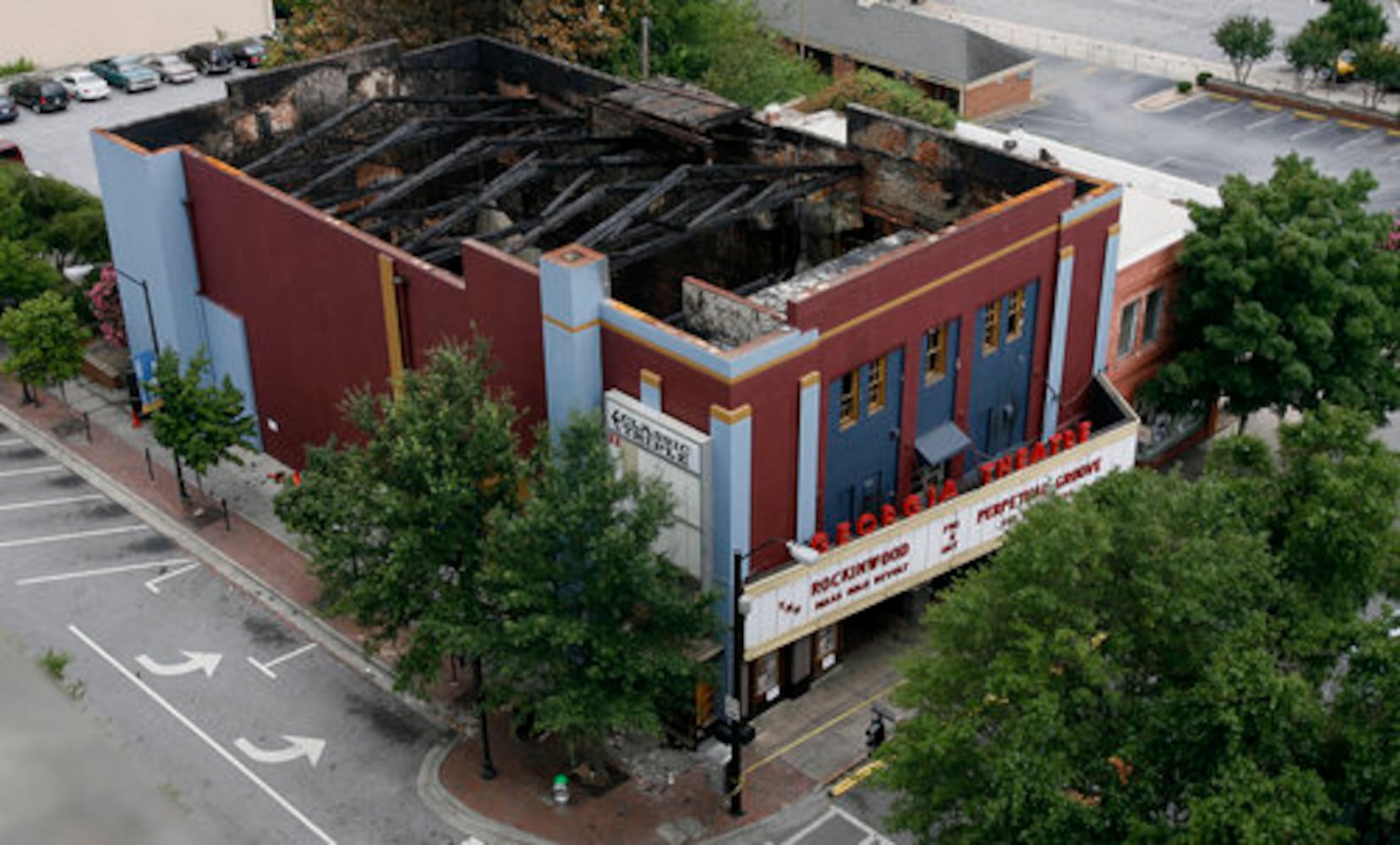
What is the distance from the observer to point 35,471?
51.6 m

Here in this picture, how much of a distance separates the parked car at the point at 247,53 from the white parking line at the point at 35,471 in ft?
144

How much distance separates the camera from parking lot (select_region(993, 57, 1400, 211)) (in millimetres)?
79938

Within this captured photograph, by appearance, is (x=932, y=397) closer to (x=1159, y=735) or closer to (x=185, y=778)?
(x=1159, y=735)

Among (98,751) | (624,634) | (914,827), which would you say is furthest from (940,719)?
(98,751)

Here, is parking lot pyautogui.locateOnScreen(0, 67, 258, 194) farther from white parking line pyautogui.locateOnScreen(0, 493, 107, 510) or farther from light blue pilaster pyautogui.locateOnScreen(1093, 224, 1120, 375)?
light blue pilaster pyautogui.locateOnScreen(1093, 224, 1120, 375)

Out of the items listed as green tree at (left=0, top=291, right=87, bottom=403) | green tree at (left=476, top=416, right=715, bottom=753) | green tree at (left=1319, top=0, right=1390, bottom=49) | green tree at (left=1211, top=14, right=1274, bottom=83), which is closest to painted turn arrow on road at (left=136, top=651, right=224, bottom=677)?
green tree at (left=476, top=416, right=715, bottom=753)

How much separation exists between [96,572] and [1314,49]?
229 feet

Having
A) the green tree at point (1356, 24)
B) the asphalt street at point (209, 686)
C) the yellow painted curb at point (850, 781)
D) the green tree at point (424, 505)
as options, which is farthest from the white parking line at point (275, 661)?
the green tree at point (1356, 24)

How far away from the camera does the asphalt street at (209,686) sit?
37.3 meters

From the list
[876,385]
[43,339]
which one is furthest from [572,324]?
[43,339]

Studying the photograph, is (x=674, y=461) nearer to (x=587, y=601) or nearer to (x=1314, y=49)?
(x=587, y=601)

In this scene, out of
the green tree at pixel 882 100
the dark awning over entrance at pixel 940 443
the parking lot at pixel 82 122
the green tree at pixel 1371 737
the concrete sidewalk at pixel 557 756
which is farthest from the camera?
the parking lot at pixel 82 122

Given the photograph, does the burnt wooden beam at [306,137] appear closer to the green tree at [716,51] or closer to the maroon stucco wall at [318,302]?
the maroon stucco wall at [318,302]

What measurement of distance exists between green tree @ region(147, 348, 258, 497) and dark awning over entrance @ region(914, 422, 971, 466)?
2042 centimetres
